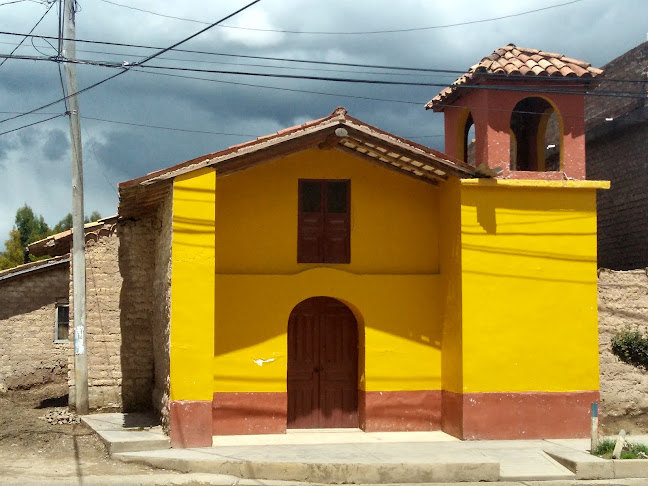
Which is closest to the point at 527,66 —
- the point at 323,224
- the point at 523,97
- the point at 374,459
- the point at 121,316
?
the point at 523,97

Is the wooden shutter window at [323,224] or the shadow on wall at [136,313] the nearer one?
the wooden shutter window at [323,224]

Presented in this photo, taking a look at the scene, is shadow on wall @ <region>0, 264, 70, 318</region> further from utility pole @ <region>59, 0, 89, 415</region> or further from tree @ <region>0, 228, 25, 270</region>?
tree @ <region>0, 228, 25, 270</region>

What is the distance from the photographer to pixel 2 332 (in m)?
20.0

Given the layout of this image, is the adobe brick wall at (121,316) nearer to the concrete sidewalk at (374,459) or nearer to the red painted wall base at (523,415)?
the concrete sidewalk at (374,459)

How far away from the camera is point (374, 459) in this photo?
1223 cm

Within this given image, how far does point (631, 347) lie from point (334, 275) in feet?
17.8

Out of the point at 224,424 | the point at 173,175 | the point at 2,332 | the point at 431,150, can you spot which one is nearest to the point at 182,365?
the point at 224,424

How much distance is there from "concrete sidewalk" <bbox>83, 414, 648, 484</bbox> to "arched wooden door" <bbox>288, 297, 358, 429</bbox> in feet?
4.50

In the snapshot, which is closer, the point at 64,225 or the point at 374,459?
the point at 374,459

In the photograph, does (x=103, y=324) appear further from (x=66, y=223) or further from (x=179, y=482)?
(x=66, y=223)

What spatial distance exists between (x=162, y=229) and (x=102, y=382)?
3.50 metres

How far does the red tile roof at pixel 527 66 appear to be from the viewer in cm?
1506

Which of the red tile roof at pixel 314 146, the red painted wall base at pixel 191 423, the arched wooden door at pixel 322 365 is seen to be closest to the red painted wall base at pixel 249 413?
the arched wooden door at pixel 322 365

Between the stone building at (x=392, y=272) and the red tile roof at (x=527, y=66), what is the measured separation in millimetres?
41
